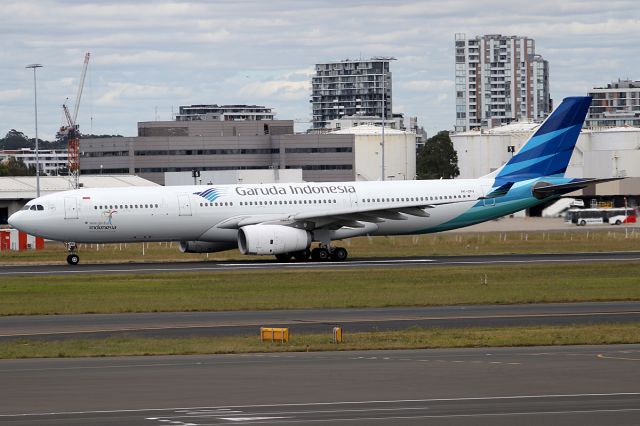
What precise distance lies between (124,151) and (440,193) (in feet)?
372

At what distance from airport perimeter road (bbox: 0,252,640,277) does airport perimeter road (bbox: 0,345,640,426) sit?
92.5 ft

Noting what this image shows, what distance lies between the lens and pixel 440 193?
63344mm

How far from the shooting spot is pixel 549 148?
65250 millimetres

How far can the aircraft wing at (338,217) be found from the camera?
59.6 m

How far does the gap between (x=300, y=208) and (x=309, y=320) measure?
1050 inches

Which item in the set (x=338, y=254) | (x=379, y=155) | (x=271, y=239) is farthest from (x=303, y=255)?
(x=379, y=155)

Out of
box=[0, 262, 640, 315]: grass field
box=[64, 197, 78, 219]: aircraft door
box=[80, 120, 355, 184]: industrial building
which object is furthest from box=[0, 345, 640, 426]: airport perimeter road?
box=[80, 120, 355, 184]: industrial building

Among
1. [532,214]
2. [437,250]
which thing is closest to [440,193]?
[437,250]

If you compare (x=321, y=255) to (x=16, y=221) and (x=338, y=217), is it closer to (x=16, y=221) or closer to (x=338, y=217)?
(x=338, y=217)

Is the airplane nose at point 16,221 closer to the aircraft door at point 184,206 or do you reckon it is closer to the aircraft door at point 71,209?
the aircraft door at point 71,209

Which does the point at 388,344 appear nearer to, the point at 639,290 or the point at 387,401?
the point at 387,401

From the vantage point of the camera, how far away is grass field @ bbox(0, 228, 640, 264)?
68250 mm

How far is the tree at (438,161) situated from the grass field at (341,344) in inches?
5858

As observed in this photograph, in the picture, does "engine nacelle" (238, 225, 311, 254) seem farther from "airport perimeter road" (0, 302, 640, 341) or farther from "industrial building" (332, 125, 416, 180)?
"industrial building" (332, 125, 416, 180)
